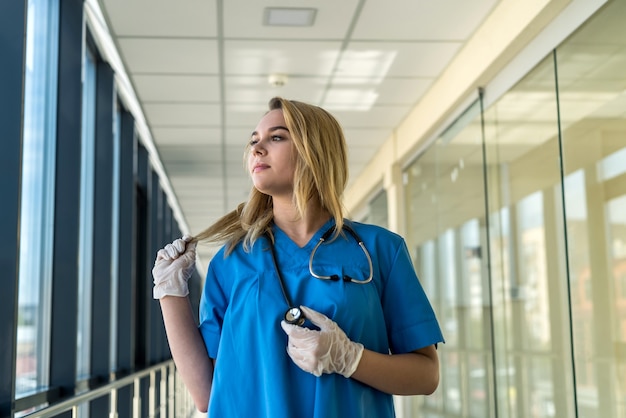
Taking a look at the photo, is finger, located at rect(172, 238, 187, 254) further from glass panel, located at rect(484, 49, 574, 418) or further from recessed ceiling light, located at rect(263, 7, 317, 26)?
recessed ceiling light, located at rect(263, 7, 317, 26)

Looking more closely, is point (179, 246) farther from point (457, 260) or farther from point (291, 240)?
point (457, 260)

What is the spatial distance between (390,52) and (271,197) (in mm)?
3131

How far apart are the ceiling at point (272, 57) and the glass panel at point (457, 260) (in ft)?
1.63

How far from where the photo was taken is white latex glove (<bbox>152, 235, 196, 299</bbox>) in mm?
1507

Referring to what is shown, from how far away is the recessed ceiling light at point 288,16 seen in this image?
3.93 metres

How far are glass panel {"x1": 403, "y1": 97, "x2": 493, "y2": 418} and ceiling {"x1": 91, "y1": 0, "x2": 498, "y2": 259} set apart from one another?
0.50m

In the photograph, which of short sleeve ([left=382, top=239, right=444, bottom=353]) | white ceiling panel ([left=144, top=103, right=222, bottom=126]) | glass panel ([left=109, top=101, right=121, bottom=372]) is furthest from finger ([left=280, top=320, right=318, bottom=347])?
glass panel ([left=109, top=101, right=121, bottom=372])

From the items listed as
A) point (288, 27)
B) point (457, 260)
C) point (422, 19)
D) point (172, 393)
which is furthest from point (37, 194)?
point (172, 393)

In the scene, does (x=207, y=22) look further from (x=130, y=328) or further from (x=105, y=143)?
(x=130, y=328)

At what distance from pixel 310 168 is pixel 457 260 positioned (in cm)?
390

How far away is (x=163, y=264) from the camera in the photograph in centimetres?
152

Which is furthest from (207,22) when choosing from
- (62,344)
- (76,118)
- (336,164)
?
(336,164)

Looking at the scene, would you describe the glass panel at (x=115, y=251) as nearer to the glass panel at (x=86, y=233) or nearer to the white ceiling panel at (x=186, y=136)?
the white ceiling panel at (x=186, y=136)

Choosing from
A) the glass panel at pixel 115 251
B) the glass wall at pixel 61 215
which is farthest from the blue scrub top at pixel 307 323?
the glass panel at pixel 115 251
